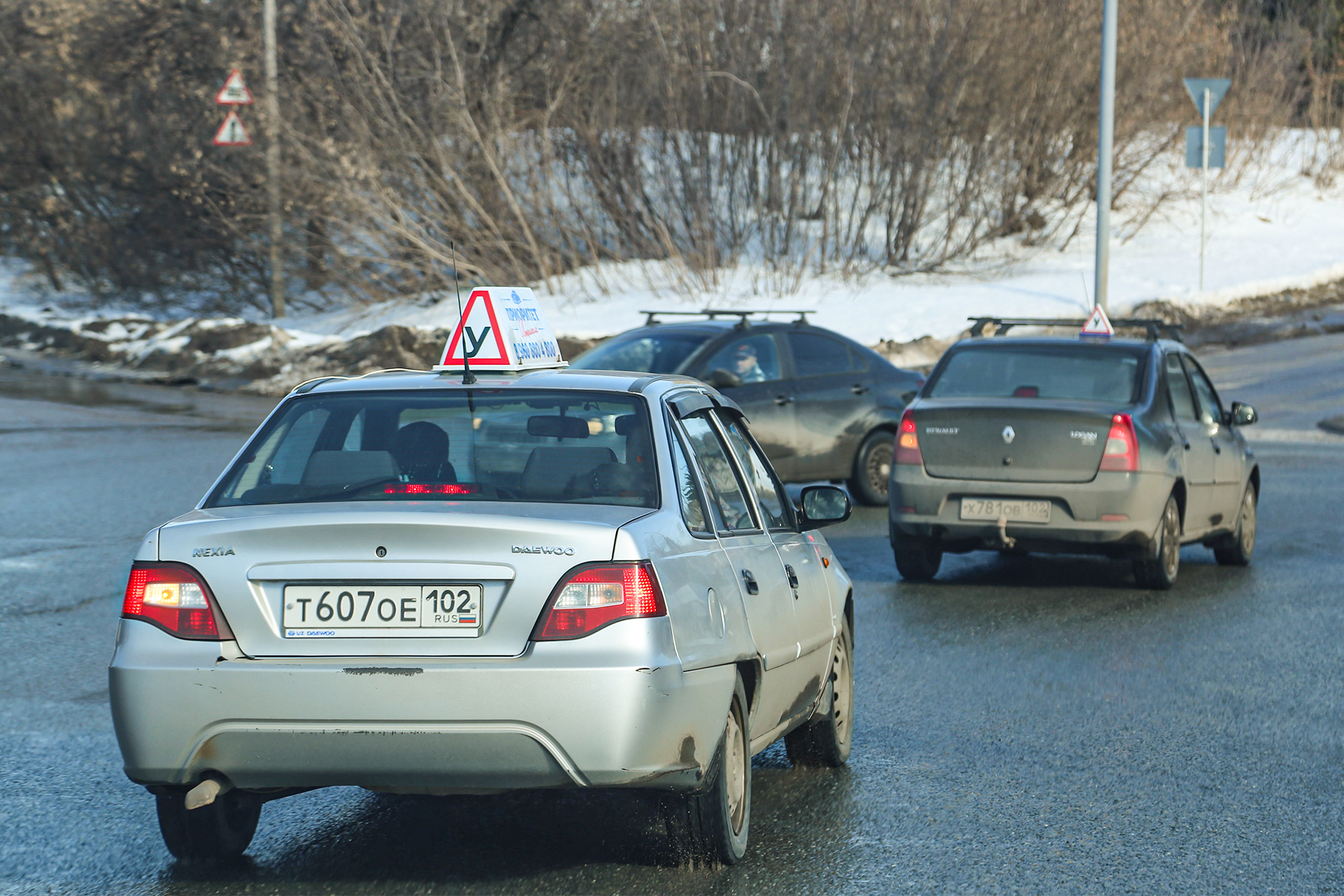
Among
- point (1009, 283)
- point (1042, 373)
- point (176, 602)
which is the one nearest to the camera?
point (176, 602)

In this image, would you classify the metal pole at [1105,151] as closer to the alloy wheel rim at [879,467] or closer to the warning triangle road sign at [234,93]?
the alloy wheel rim at [879,467]

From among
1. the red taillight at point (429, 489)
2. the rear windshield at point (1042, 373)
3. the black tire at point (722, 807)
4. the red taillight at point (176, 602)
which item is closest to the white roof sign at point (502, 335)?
the red taillight at point (429, 489)

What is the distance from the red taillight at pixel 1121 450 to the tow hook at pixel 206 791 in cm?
692

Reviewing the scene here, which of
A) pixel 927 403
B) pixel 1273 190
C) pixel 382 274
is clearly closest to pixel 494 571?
pixel 927 403

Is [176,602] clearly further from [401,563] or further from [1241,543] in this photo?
[1241,543]

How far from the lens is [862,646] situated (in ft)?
27.5

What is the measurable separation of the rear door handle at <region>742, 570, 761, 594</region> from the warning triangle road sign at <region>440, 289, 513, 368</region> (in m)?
1.20

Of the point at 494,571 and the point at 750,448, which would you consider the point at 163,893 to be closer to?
the point at 494,571

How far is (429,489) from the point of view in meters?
4.66

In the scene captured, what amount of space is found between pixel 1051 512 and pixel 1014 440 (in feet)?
1.62

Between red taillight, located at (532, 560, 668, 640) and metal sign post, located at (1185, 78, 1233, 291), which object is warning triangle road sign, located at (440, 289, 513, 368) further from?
metal sign post, located at (1185, 78, 1233, 291)

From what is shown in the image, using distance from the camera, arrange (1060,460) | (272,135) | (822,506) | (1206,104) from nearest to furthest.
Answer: (822,506) < (1060,460) < (1206,104) < (272,135)

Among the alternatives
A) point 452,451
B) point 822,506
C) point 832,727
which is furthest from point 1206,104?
point 452,451

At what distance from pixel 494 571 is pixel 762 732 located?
1234 mm
